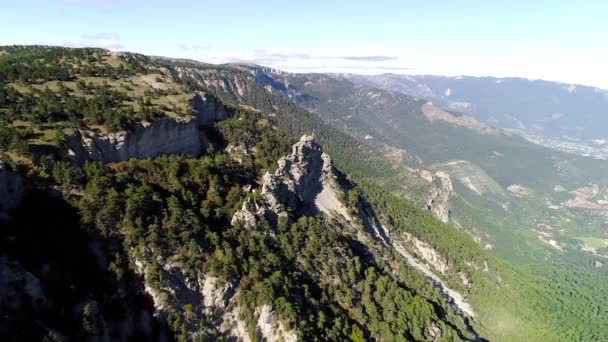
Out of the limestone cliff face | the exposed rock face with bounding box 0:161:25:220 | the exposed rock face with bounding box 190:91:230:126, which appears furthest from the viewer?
the exposed rock face with bounding box 190:91:230:126

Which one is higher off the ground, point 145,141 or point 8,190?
point 8,190

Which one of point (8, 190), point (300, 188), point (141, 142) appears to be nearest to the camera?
point (8, 190)

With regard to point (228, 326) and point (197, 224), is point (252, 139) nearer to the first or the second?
point (197, 224)

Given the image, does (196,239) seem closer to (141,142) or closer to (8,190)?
(8,190)

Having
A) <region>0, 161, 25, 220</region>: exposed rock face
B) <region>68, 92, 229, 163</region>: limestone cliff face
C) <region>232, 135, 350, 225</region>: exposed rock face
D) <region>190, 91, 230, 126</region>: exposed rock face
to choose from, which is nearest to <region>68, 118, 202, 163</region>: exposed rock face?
Result: <region>68, 92, 229, 163</region>: limestone cliff face

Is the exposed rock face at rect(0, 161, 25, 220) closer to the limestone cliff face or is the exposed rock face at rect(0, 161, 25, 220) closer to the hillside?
the hillside

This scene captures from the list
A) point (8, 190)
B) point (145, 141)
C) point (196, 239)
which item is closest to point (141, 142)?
point (145, 141)
